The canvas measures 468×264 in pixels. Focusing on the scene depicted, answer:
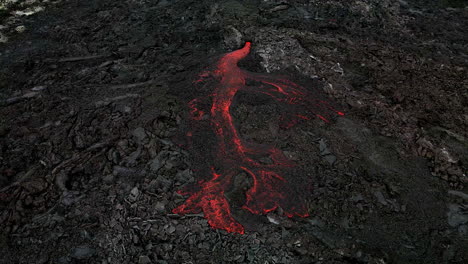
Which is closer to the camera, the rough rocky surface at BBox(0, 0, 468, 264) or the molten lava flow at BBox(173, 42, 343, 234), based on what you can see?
the rough rocky surface at BBox(0, 0, 468, 264)

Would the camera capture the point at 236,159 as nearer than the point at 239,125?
Yes

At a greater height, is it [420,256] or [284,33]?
[284,33]

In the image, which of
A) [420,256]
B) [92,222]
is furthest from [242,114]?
[420,256]

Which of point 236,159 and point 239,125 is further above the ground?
point 239,125

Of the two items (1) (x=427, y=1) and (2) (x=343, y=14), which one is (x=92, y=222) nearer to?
(2) (x=343, y=14)
